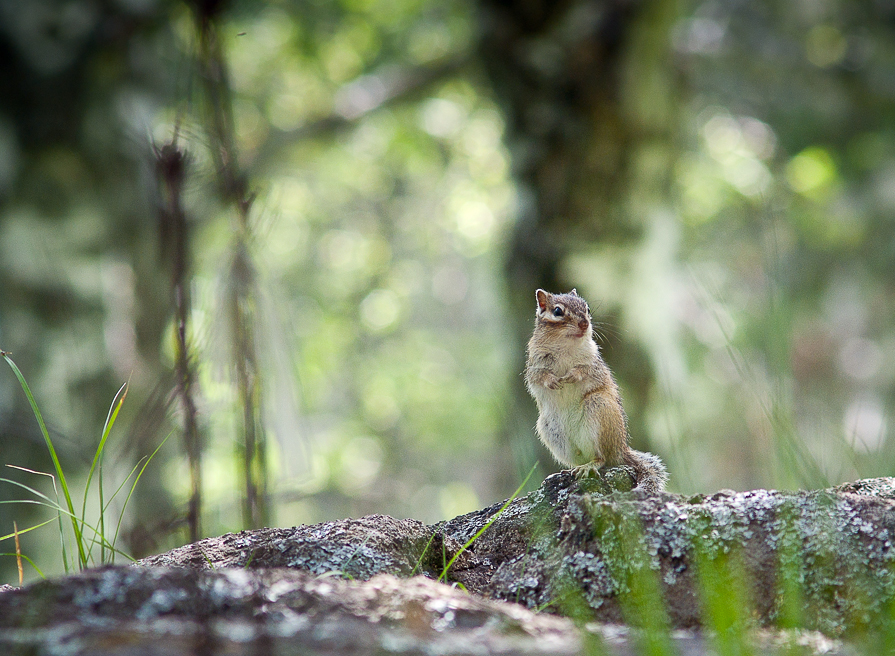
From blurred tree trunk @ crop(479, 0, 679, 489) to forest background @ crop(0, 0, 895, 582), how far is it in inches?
0.7

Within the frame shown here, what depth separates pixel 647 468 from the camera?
7.12 feet

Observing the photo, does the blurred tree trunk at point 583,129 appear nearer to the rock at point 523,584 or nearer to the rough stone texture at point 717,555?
the rock at point 523,584

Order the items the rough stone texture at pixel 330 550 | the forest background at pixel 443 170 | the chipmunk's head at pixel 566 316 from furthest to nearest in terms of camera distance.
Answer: the chipmunk's head at pixel 566 316, the forest background at pixel 443 170, the rough stone texture at pixel 330 550

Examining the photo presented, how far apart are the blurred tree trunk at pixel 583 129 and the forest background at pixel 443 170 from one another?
0.05ft

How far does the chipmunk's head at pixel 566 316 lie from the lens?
8.64 feet

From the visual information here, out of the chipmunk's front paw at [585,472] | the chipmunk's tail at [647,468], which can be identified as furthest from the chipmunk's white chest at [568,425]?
the chipmunk's front paw at [585,472]

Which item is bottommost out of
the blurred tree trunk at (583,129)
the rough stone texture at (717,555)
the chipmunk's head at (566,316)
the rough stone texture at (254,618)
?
the rough stone texture at (717,555)

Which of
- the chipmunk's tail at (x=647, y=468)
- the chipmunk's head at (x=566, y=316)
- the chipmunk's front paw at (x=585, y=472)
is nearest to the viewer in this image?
the chipmunk's front paw at (x=585, y=472)

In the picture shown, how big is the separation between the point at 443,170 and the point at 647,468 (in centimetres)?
792

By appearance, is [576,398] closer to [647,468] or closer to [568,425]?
[568,425]

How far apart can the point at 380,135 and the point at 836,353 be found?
7.10m

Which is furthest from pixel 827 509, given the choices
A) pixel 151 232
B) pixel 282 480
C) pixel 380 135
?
pixel 380 135

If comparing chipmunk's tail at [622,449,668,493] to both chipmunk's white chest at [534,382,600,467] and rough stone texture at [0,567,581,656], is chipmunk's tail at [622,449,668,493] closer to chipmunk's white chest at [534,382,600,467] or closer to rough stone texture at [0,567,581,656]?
chipmunk's white chest at [534,382,600,467]

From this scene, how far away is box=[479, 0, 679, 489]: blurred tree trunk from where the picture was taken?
5.00 m
